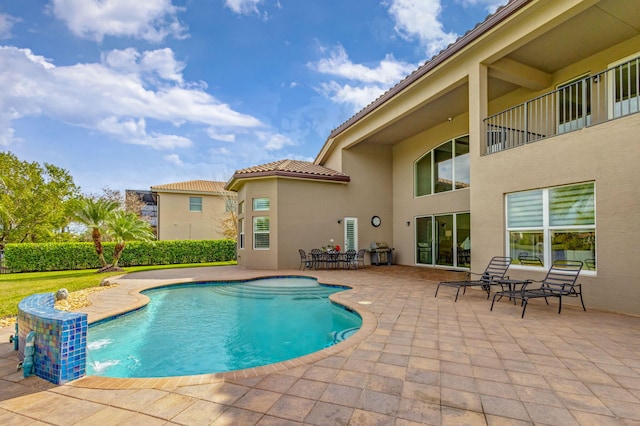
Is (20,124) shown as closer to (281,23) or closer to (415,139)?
(281,23)

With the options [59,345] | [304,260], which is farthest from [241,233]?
[59,345]

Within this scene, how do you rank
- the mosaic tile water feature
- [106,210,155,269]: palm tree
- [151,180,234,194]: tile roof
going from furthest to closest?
[151,180,234,194]: tile roof < [106,210,155,269]: palm tree < the mosaic tile water feature

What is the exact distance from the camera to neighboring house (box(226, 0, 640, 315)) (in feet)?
20.5

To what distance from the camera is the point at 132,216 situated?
1563 cm

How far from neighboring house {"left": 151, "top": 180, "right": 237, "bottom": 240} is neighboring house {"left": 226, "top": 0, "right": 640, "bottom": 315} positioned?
35.3ft

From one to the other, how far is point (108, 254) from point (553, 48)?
2065 centimetres

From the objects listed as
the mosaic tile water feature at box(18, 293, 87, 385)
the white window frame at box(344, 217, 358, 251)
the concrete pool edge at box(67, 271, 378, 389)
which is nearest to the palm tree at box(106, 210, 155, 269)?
the concrete pool edge at box(67, 271, 378, 389)

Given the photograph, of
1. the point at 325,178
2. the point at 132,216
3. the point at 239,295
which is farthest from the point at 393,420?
the point at 132,216

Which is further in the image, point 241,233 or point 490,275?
point 241,233

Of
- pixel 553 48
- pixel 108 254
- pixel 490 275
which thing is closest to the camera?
pixel 490 275

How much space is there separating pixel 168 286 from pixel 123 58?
9.28 meters

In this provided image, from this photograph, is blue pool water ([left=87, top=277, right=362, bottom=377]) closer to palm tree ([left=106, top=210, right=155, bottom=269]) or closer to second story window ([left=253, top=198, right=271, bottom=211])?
second story window ([left=253, top=198, right=271, bottom=211])

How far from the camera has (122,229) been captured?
1475 cm

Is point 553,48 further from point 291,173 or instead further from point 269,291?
point 269,291
